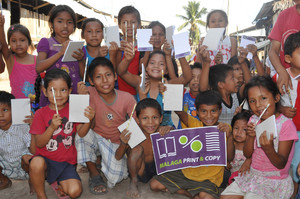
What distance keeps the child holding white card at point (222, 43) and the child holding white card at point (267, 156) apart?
136cm

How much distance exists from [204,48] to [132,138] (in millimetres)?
1207

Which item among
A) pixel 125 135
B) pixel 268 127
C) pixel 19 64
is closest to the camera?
pixel 268 127

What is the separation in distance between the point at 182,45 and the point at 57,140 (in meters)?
1.50

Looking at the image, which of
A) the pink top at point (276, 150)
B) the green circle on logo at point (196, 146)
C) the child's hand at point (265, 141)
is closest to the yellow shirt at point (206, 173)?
the green circle on logo at point (196, 146)

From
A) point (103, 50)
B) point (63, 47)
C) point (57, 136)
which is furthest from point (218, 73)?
point (57, 136)

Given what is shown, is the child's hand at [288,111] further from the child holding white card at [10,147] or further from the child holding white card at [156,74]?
the child holding white card at [10,147]

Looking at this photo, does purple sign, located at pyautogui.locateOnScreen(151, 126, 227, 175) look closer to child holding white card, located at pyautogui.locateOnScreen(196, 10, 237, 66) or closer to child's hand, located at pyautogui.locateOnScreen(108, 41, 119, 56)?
child's hand, located at pyautogui.locateOnScreen(108, 41, 119, 56)

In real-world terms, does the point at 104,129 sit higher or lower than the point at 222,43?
lower

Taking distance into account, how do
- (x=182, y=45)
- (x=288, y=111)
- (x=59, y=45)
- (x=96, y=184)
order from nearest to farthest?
(x=288, y=111) → (x=96, y=184) → (x=182, y=45) → (x=59, y=45)

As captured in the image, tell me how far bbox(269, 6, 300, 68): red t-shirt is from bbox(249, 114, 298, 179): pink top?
891mm

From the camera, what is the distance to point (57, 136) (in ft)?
7.69

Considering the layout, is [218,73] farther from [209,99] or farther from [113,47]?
[113,47]

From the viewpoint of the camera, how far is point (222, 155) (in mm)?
2307

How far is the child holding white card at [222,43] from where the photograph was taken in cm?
351
